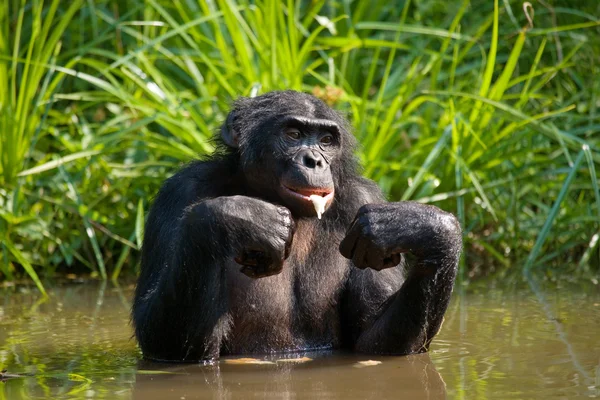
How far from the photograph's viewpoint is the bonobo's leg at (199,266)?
15.9ft

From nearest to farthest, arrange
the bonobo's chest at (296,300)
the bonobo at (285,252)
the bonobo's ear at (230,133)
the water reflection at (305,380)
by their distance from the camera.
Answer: the water reflection at (305,380) → the bonobo at (285,252) → the bonobo's chest at (296,300) → the bonobo's ear at (230,133)

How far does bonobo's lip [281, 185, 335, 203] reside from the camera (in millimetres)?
5313

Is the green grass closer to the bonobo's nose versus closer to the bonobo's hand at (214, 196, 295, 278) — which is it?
the bonobo's nose

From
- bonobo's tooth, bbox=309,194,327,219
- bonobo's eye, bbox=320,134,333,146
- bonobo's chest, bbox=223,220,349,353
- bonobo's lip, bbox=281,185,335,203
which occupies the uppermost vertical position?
bonobo's eye, bbox=320,134,333,146

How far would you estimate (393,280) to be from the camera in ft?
19.5

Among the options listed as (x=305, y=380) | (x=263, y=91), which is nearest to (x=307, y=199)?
(x=305, y=380)

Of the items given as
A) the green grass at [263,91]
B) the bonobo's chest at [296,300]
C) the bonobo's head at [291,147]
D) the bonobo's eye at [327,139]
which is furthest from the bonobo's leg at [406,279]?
the green grass at [263,91]

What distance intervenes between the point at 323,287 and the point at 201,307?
85 centimetres

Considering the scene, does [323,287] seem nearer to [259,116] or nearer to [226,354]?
[226,354]

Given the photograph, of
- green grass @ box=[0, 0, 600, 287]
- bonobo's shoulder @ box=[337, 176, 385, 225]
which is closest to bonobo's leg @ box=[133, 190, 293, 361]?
bonobo's shoulder @ box=[337, 176, 385, 225]

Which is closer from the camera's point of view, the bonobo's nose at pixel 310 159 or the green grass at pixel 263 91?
the bonobo's nose at pixel 310 159

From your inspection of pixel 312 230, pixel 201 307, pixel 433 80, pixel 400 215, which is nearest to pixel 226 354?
pixel 201 307

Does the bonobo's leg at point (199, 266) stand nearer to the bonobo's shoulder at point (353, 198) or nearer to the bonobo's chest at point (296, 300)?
the bonobo's chest at point (296, 300)

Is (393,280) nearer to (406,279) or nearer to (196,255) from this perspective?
(406,279)
